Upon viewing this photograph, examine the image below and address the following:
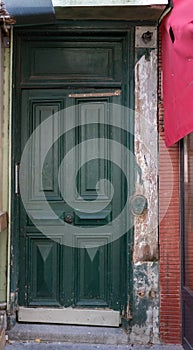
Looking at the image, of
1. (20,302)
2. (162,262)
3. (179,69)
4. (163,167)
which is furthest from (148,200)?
(20,302)

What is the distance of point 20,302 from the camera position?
4.35 metres

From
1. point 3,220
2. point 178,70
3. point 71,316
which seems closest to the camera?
point 178,70

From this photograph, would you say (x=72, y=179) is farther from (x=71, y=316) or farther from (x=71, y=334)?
(x=71, y=334)

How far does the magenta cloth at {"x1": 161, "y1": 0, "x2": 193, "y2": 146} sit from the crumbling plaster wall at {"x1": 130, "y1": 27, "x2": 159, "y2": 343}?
19cm

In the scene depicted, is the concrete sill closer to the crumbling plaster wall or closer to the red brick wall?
the crumbling plaster wall

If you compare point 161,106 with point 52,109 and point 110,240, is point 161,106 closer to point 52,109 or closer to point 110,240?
point 52,109

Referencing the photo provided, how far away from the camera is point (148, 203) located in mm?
4199

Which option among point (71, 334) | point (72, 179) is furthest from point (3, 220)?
point (71, 334)

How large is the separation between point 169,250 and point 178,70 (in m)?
1.86

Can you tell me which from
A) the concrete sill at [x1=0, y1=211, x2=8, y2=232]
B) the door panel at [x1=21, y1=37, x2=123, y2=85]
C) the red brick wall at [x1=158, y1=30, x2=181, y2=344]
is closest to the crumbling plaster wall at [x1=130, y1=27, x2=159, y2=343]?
the red brick wall at [x1=158, y1=30, x2=181, y2=344]

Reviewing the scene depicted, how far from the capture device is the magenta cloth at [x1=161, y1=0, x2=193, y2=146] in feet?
10.3

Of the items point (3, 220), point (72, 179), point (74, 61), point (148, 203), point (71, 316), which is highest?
point (74, 61)

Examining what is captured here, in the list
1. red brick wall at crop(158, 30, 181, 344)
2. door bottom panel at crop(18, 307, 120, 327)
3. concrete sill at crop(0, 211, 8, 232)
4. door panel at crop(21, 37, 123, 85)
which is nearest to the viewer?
concrete sill at crop(0, 211, 8, 232)

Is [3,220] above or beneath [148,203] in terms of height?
beneath
